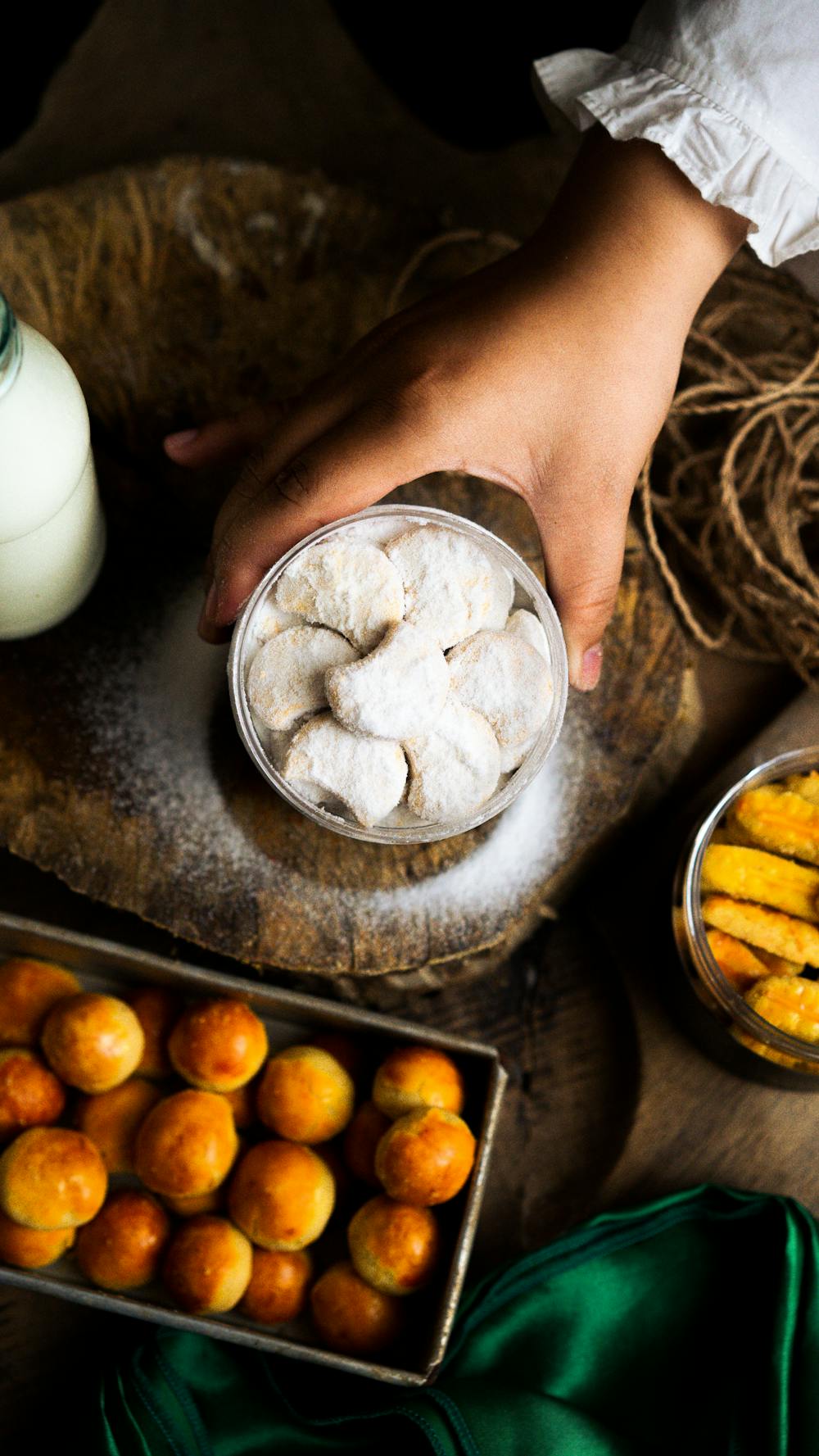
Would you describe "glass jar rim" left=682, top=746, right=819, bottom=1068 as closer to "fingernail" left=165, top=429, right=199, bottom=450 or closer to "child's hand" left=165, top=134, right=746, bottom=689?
"child's hand" left=165, top=134, right=746, bottom=689

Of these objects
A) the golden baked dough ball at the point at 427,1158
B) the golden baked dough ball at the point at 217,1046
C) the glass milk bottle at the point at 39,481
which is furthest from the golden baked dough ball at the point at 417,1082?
the glass milk bottle at the point at 39,481

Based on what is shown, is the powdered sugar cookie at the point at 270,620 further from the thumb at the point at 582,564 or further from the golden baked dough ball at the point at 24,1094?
the golden baked dough ball at the point at 24,1094

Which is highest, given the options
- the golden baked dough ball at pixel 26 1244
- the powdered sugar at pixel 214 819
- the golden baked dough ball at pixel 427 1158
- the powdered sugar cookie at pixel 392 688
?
the powdered sugar cookie at pixel 392 688

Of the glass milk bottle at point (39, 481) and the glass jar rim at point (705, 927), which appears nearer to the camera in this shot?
the glass milk bottle at point (39, 481)

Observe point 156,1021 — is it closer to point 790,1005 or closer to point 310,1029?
point 310,1029

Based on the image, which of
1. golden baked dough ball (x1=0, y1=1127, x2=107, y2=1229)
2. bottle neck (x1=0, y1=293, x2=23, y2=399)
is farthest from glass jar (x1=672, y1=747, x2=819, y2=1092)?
bottle neck (x1=0, y1=293, x2=23, y2=399)

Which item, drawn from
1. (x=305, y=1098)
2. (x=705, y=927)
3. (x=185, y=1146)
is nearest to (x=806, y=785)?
(x=705, y=927)
